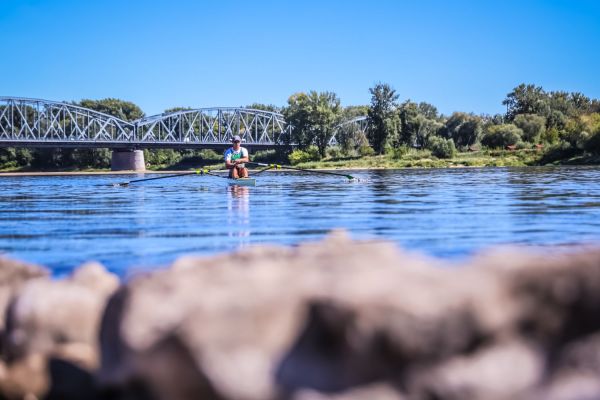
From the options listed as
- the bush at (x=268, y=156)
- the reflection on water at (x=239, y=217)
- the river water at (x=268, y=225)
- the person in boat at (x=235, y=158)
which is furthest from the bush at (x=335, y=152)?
the river water at (x=268, y=225)

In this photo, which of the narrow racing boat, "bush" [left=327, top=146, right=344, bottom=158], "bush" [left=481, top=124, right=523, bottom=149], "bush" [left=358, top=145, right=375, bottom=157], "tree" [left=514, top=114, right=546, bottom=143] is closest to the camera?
the narrow racing boat

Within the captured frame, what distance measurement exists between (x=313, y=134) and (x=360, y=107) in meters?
53.0

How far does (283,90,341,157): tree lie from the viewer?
9800cm

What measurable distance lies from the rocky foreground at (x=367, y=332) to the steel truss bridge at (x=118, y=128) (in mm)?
96796

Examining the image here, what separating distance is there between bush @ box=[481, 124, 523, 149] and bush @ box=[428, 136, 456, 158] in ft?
30.6

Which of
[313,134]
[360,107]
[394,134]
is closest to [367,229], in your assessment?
[394,134]

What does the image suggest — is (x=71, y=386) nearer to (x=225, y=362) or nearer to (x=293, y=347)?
(x=225, y=362)

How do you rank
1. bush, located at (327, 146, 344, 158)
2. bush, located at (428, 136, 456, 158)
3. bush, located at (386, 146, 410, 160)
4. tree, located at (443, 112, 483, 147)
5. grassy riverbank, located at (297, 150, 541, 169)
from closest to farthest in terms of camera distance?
grassy riverbank, located at (297, 150, 541, 169) < bush, located at (428, 136, 456, 158) < bush, located at (386, 146, 410, 160) < bush, located at (327, 146, 344, 158) < tree, located at (443, 112, 483, 147)

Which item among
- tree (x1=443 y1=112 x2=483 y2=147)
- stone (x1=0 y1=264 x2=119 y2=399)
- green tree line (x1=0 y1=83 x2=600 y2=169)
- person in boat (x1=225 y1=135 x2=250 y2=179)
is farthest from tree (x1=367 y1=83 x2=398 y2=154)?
stone (x1=0 y1=264 x2=119 y2=399)

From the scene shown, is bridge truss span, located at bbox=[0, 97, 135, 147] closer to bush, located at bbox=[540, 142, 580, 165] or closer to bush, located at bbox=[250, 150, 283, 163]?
bush, located at bbox=[250, 150, 283, 163]

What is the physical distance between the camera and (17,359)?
4.21 meters

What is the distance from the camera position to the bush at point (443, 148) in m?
84.1

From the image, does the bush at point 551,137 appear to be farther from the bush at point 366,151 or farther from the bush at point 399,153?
the bush at point 366,151

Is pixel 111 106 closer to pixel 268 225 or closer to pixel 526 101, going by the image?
pixel 526 101
